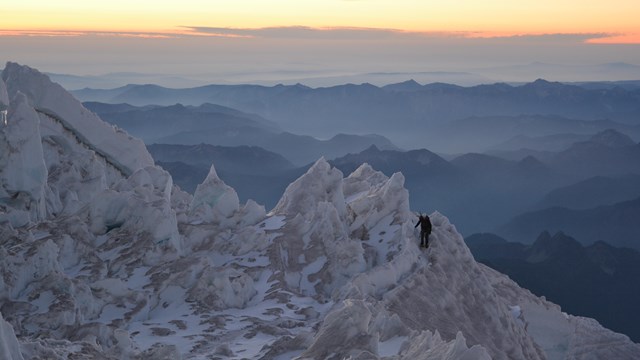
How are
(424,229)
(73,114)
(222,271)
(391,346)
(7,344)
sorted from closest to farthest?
1. (7,344)
2. (391,346)
3. (222,271)
4. (424,229)
5. (73,114)

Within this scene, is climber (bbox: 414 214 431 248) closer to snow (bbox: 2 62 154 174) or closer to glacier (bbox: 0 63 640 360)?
glacier (bbox: 0 63 640 360)

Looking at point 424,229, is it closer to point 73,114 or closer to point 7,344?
point 7,344

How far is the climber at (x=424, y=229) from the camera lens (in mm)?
54625

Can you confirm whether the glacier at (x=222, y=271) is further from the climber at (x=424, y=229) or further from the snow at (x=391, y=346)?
the climber at (x=424, y=229)

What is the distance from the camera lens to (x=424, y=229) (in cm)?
5481

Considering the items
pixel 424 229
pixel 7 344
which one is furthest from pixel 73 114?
pixel 7 344

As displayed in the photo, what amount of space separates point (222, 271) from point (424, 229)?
51.7 ft

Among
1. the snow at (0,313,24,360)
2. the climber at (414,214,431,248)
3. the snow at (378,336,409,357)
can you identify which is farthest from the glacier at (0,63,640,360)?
the snow at (0,313,24,360)

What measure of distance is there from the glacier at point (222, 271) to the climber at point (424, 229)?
841mm

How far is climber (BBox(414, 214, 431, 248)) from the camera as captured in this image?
54.6 m

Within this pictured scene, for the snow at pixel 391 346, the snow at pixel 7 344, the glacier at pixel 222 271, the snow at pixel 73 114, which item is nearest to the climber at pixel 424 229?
the glacier at pixel 222 271

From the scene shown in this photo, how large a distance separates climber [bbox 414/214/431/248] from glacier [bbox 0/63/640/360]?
2.76 ft

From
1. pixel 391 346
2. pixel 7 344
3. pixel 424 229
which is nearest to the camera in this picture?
pixel 7 344

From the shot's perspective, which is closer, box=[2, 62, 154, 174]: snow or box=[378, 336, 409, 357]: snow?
box=[378, 336, 409, 357]: snow
